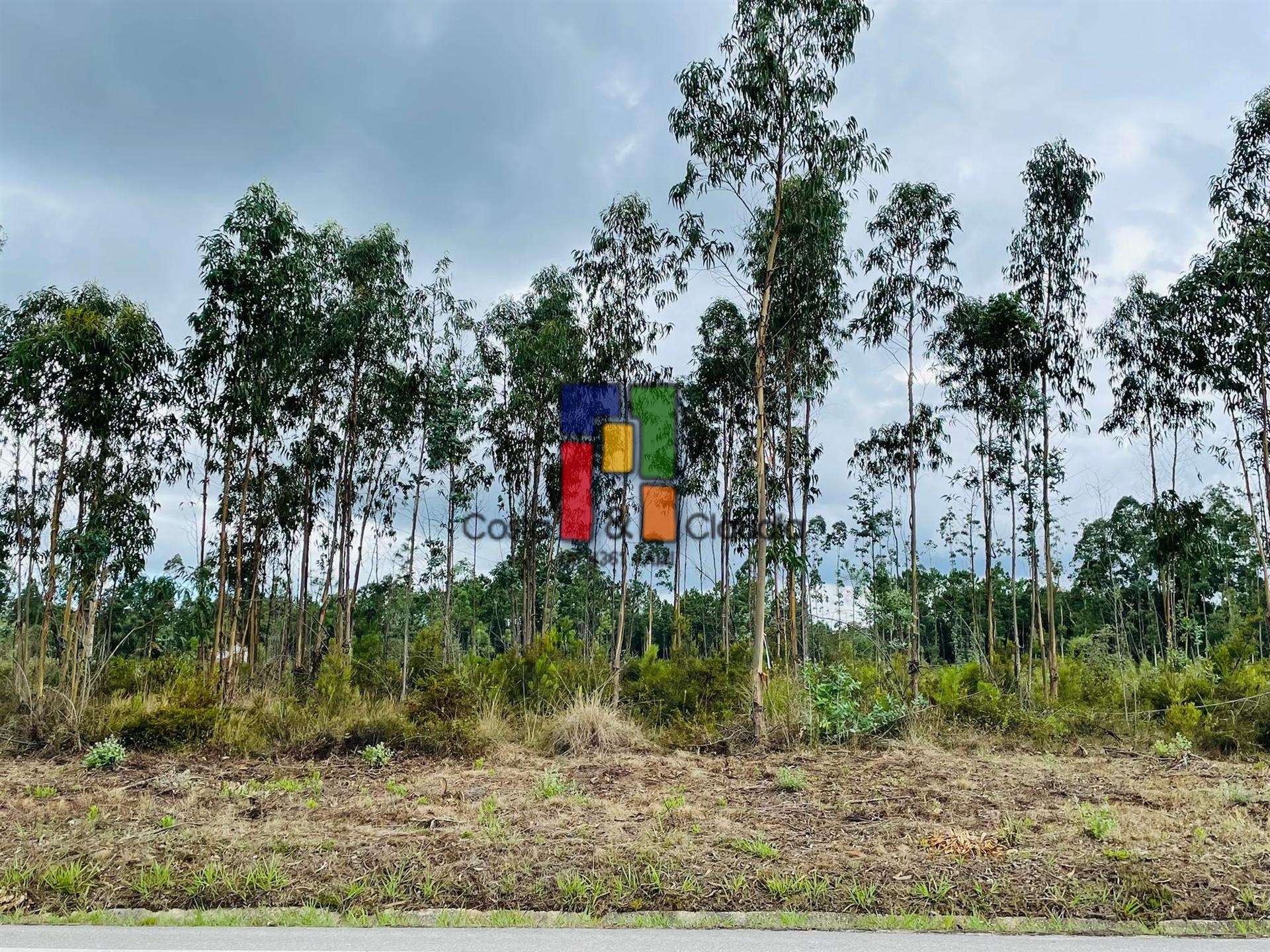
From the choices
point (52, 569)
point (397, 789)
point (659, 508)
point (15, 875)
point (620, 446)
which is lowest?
point (397, 789)

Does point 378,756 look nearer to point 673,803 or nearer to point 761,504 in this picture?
point 673,803

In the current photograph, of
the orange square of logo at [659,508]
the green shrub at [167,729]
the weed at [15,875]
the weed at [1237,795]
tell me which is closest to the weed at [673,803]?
the weed at [15,875]

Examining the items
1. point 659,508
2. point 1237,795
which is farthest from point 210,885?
point 659,508

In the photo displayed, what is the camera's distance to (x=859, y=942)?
4.07 metres

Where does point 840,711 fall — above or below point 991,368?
below

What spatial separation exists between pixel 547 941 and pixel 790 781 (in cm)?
404

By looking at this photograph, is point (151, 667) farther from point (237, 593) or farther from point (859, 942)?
point (859, 942)

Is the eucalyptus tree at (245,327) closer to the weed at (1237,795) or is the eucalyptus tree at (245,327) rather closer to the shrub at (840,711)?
the shrub at (840,711)

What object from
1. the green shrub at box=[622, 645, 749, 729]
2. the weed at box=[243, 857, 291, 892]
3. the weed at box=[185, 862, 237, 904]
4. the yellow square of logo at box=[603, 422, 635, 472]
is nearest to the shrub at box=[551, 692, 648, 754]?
the green shrub at box=[622, 645, 749, 729]

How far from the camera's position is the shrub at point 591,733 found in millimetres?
9930

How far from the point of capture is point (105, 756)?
8.98 m

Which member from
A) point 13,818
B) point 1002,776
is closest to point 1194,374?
point 1002,776

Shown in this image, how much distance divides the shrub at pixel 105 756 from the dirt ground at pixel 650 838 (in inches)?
6.1

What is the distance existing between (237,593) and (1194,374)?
53.0ft
